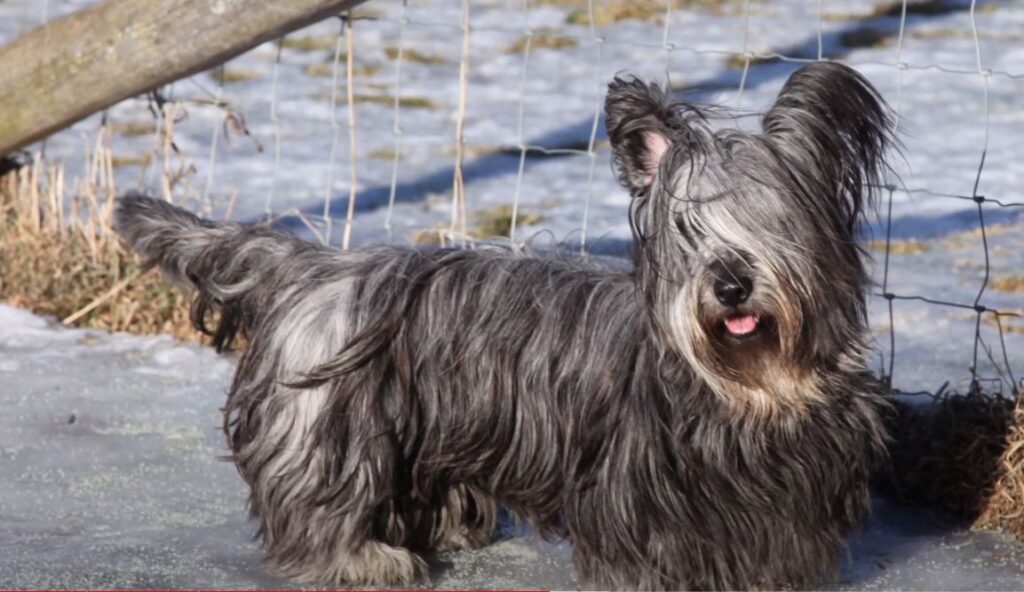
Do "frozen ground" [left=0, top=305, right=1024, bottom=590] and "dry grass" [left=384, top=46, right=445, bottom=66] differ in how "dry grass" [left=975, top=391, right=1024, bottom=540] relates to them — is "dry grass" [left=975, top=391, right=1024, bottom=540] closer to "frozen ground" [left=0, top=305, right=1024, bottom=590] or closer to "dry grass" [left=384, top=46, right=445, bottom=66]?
"frozen ground" [left=0, top=305, right=1024, bottom=590]

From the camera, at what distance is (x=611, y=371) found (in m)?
4.06

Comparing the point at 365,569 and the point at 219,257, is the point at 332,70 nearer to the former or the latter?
the point at 219,257

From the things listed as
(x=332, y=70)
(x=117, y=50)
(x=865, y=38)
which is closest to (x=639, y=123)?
(x=117, y=50)

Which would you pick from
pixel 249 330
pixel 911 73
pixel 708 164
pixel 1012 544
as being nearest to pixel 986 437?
pixel 1012 544

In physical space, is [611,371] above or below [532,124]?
below

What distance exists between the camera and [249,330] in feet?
14.8

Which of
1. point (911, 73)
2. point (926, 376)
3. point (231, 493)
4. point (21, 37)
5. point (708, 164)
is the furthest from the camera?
point (911, 73)

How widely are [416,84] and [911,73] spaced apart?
283 centimetres

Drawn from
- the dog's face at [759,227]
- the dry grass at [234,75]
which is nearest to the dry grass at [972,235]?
the dog's face at [759,227]

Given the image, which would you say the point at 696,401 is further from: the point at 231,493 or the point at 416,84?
the point at 416,84

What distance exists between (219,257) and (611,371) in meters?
1.13

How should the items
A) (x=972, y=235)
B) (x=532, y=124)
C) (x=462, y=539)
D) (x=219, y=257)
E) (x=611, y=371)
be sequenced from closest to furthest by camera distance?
(x=611, y=371) → (x=219, y=257) → (x=462, y=539) → (x=972, y=235) → (x=532, y=124)

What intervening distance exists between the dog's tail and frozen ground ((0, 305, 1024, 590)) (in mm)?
580

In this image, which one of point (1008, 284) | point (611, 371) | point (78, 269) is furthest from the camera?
point (78, 269)
